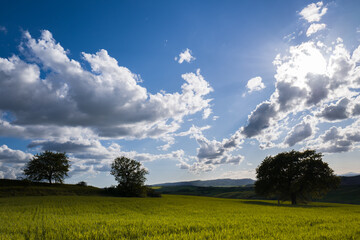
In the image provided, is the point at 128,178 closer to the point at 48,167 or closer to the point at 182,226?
the point at 48,167

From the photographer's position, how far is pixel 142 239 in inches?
365

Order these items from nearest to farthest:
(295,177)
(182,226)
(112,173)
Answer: (182,226) < (295,177) < (112,173)

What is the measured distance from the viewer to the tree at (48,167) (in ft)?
246

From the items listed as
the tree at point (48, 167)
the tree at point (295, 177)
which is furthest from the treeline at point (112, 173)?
the tree at point (295, 177)

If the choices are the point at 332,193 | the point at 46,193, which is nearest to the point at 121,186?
the point at 46,193

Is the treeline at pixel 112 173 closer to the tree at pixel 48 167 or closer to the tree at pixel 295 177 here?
the tree at pixel 48 167

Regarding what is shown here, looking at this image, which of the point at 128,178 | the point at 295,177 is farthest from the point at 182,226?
the point at 128,178

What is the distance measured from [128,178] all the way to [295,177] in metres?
51.5

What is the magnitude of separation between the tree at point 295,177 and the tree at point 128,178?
38.4m

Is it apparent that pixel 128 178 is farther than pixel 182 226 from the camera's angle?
Yes

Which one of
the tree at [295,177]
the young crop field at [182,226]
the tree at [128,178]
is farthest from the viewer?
the tree at [128,178]

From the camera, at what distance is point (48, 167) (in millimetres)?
77188

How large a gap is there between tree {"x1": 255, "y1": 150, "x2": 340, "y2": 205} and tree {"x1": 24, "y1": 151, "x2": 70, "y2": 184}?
72700mm

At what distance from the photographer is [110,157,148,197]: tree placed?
6944 centimetres
